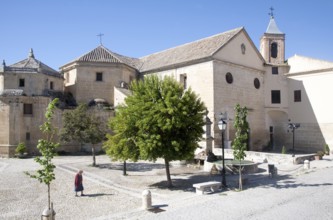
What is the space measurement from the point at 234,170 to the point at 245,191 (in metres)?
5.40

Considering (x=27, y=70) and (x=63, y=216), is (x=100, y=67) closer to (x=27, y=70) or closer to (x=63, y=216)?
(x=27, y=70)

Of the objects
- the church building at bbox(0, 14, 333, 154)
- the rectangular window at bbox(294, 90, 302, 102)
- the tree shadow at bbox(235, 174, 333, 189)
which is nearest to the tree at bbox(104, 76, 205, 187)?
the tree shadow at bbox(235, 174, 333, 189)

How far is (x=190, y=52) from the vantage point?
106 ft

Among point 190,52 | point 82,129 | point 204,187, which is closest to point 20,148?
point 82,129

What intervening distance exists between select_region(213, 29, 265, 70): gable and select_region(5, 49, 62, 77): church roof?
18.5m

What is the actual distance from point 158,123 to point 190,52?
61.5 feet

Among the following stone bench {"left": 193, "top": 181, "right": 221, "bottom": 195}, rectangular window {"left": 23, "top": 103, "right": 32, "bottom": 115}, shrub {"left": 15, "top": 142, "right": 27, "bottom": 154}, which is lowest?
stone bench {"left": 193, "top": 181, "right": 221, "bottom": 195}

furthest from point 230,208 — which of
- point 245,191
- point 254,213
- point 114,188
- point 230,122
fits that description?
point 230,122

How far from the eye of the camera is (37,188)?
53.3 feet

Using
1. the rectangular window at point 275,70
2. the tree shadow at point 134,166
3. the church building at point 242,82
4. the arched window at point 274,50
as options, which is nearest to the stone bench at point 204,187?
the tree shadow at point 134,166

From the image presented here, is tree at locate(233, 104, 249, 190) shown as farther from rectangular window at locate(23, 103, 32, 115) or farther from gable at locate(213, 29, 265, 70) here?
rectangular window at locate(23, 103, 32, 115)

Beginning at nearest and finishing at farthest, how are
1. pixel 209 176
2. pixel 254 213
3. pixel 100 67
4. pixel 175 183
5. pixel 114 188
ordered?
pixel 254 213 → pixel 114 188 → pixel 175 183 → pixel 209 176 → pixel 100 67

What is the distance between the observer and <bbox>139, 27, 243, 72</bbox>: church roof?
29780 millimetres

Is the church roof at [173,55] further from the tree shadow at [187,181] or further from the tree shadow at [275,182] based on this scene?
the tree shadow at [275,182]
